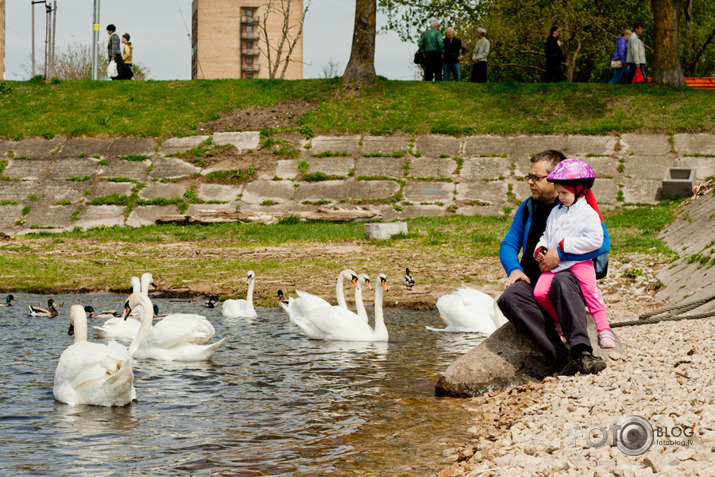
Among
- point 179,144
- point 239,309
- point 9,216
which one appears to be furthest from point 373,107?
point 239,309

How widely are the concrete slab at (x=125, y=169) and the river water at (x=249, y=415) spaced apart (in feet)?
49.9

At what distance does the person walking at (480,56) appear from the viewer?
30.6m

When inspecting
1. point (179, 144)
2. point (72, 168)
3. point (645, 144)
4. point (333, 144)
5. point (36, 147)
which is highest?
point (645, 144)

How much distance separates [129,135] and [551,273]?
2250cm

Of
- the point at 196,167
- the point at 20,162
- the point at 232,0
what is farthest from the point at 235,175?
the point at 232,0

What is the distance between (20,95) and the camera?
31.6 m

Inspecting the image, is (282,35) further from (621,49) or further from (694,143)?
(694,143)

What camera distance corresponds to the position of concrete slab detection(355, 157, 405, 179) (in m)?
25.1

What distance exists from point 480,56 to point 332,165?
865cm

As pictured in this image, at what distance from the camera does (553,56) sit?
31.1m

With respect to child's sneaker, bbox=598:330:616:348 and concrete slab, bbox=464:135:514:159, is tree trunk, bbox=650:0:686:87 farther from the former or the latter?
child's sneaker, bbox=598:330:616:348

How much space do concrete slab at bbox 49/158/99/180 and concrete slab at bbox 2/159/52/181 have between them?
25 centimetres

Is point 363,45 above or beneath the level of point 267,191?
above

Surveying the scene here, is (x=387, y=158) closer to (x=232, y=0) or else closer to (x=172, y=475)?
(x=172, y=475)
